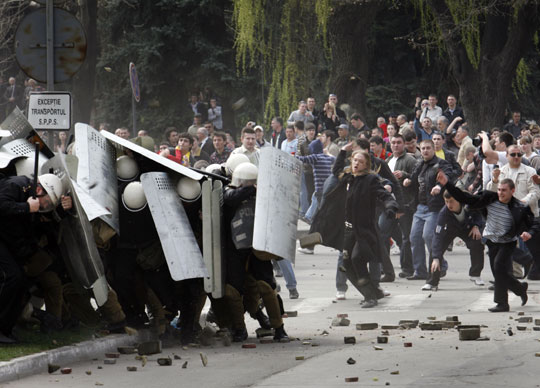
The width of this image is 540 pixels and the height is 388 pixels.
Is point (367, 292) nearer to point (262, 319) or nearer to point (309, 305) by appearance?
point (309, 305)

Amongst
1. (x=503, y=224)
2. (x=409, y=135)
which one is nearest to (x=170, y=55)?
(x=409, y=135)

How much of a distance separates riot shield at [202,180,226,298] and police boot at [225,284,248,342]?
8.1 inches

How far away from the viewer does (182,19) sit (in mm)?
35125

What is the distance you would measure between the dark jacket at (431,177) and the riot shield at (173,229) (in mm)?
6701

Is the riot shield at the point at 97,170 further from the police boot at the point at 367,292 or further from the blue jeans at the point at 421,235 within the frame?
the blue jeans at the point at 421,235

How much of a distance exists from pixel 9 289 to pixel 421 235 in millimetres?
8174

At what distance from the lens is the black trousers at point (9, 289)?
30.1ft

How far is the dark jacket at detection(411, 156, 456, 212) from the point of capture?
634 inches

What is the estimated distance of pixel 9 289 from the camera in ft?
30.1

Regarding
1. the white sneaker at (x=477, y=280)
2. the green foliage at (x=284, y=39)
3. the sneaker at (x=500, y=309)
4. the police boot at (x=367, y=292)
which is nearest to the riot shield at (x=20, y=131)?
the police boot at (x=367, y=292)

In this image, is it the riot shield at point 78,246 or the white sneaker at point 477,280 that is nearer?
the riot shield at point 78,246

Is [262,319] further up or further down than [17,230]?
further down

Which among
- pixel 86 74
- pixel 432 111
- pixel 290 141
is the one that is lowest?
pixel 290 141

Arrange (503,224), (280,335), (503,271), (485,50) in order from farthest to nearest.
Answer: (485,50) < (503,224) < (503,271) < (280,335)
